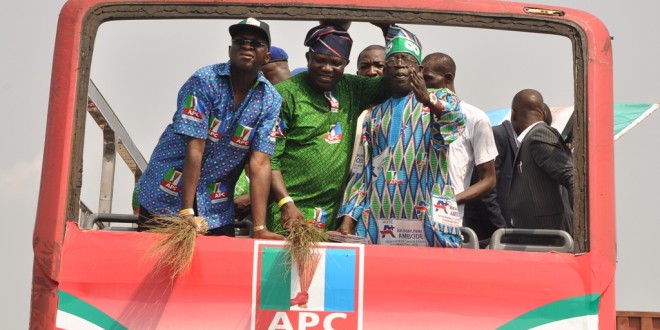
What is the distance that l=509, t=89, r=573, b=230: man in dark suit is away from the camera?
14.9 feet

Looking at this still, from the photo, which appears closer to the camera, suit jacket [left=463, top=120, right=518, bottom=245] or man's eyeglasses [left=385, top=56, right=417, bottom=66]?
man's eyeglasses [left=385, top=56, right=417, bottom=66]

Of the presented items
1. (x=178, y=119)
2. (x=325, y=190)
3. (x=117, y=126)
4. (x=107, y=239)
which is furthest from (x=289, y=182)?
(x=117, y=126)

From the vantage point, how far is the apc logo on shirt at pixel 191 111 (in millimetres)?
3848

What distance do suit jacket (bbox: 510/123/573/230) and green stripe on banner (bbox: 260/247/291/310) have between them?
1510mm

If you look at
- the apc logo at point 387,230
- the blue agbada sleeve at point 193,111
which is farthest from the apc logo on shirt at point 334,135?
the blue agbada sleeve at point 193,111

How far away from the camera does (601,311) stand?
11.7 ft

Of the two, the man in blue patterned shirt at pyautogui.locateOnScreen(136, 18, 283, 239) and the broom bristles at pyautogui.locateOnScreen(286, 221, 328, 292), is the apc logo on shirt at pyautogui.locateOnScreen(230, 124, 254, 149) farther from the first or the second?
the broom bristles at pyautogui.locateOnScreen(286, 221, 328, 292)

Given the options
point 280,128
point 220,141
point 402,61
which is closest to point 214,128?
point 220,141

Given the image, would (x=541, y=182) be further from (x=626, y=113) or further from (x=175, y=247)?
(x=626, y=113)

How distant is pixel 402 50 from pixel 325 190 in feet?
2.21

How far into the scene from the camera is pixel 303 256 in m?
3.54

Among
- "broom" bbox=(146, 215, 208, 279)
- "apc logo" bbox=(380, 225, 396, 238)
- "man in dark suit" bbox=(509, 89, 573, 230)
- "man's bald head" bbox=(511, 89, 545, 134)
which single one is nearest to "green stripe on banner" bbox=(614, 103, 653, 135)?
"man's bald head" bbox=(511, 89, 545, 134)

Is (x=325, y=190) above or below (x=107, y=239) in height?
above

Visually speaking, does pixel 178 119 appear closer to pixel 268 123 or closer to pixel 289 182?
pixel 268 123
